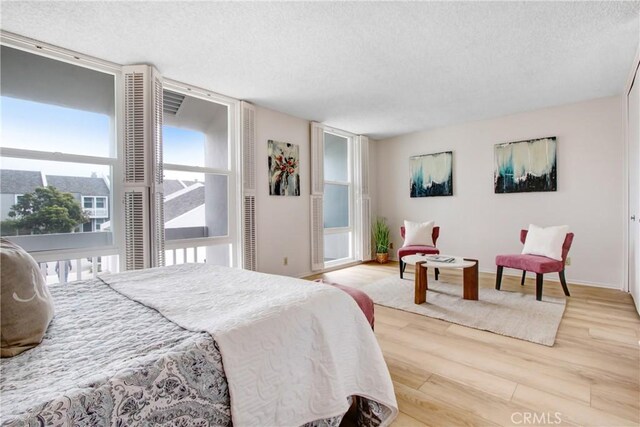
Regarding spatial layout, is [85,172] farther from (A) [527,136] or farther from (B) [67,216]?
(A) [527,136]

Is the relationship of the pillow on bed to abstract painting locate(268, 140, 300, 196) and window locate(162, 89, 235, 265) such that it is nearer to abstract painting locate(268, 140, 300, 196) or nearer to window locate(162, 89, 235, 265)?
window locate(162, 89, 235, 265)

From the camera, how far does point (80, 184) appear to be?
2.77 m

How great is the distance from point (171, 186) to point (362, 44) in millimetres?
2471

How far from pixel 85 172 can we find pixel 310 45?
2.34m

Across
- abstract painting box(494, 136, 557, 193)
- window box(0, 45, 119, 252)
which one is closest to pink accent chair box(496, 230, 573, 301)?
abstract painting box(494, 136, 557, 193)

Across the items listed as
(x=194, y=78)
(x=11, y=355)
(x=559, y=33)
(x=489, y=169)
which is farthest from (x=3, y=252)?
(x=489, y=169)

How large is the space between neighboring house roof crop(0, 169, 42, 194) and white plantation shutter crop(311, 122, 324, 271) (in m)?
3.19

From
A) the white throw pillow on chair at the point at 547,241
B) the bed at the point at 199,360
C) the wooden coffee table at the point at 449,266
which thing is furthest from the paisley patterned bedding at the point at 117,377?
the white throw pillow on chair at the point at 547,241

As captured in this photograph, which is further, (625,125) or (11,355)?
(625,125)

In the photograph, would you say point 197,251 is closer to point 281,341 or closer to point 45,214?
point 45,214

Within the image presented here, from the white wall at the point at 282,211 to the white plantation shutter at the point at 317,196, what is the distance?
0.08 metres

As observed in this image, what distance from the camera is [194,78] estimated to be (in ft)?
10.5

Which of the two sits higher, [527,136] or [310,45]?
[310,45]

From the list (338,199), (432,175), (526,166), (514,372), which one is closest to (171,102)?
(338,199)
